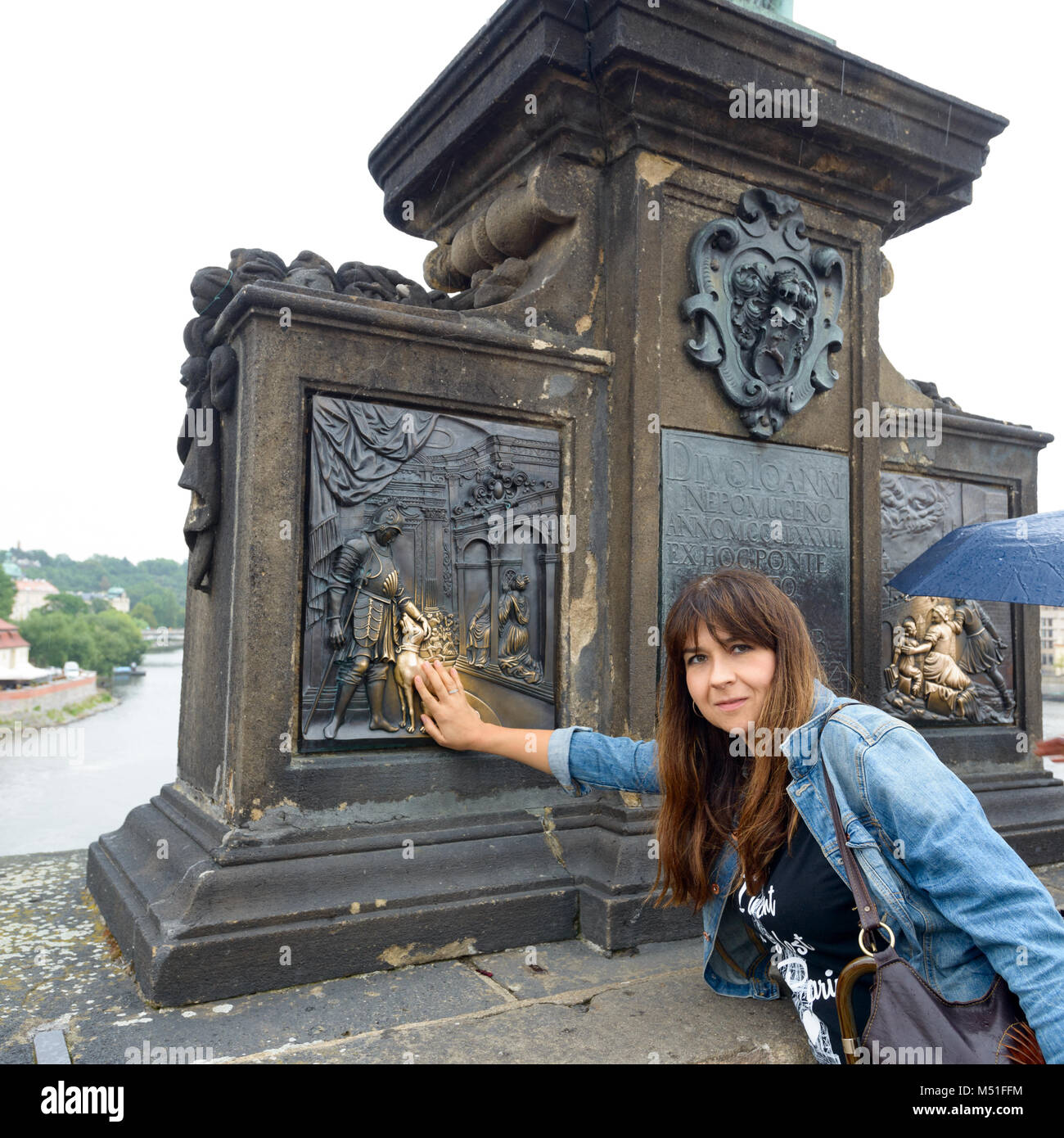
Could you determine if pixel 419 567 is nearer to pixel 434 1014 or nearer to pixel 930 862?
pixel 434 1014

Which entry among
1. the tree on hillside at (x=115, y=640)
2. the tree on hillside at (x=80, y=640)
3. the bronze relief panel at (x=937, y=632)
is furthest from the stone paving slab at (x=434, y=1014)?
the tree on hillside at (x=115, y=640)

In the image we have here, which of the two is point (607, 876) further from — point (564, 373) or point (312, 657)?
point (564, 373)

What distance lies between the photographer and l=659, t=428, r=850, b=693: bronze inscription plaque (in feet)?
13.9

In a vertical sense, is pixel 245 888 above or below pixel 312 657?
below

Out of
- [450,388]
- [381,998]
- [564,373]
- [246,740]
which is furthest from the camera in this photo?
[564,373]

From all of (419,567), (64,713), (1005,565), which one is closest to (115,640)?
(64,713)

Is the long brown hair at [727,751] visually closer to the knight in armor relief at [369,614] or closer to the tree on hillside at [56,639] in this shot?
the knight in armor relief at [369,614]

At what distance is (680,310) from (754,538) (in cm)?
115

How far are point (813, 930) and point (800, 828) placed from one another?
0.78 ft

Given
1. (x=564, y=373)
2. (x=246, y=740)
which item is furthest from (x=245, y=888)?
(x=564, y=373)

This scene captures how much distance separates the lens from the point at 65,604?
142ft

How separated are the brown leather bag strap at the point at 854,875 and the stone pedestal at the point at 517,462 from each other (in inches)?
64.4

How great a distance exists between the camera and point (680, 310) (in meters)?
4.35

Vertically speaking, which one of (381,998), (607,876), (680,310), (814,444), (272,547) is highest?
(680,310)
